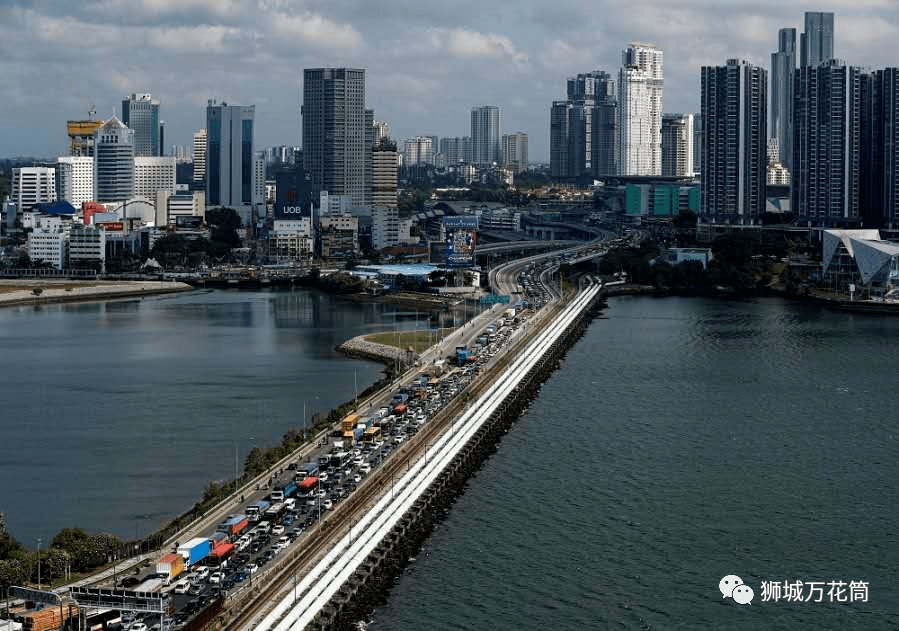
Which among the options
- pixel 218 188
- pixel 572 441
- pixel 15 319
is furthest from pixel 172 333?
pixel 218 188

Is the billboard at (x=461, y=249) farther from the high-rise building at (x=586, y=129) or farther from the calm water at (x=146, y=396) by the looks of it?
the high-rise building at (x=586, y=129)

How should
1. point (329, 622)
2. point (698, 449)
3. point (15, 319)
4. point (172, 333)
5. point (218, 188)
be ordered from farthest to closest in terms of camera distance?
point (218, 188)
point (15, 319)
point (172, 333)
point (698, 449)
point (329, 622)

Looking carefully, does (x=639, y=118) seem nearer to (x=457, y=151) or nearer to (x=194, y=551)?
(x=457, y=151)

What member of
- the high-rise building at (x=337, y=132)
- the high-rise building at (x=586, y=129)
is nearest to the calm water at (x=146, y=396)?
the high-rise building at (x=337, y=132)

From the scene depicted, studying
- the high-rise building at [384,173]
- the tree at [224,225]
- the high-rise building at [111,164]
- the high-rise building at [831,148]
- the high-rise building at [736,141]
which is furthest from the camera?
the high-rise building at [384,173]

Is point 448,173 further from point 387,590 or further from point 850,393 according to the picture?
point 387,590

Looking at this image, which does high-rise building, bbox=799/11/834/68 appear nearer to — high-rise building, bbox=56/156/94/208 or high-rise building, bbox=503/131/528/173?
high-rise building, bbox=503/131/528/173

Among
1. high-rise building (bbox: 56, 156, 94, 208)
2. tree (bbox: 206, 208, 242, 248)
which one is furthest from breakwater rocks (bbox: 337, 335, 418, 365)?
high-rise building (bbox: 56, 156, 94, 208)
